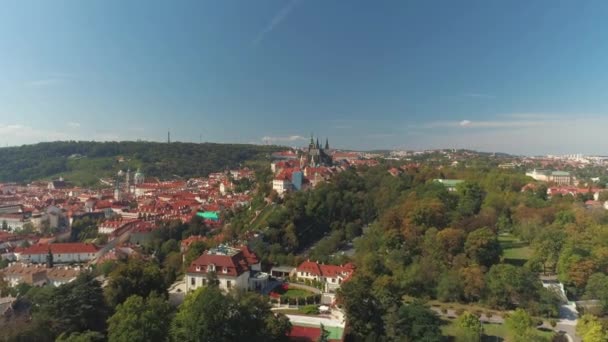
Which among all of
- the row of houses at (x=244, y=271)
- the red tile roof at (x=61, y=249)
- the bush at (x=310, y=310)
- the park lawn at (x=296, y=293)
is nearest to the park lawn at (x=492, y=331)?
the row of houses at (x=244, y=271)

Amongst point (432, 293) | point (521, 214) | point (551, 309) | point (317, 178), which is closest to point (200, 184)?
point (317, 178)

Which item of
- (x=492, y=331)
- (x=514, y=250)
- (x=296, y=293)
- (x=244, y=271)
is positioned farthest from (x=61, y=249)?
(x=514, y=250)

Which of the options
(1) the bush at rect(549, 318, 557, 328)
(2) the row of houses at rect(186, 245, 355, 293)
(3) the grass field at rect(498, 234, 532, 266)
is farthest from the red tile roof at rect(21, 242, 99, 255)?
(1) the bush at rect(549, 318, 557, 328)

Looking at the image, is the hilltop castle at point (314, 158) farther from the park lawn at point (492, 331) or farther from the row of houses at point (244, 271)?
the park lawn at point (492, 331)

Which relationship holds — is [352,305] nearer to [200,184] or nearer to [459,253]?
[459,253]

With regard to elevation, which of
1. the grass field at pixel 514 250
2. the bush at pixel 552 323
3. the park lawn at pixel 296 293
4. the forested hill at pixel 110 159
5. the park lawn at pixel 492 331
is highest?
the forested hill at pixel 110 159
